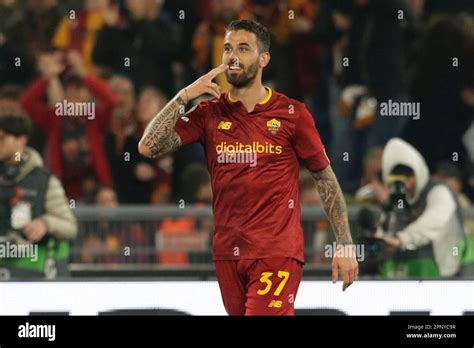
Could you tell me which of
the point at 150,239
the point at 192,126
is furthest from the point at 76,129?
the point at 192,126

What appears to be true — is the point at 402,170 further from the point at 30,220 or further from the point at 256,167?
the point at 256,167

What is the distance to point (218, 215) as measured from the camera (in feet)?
27.4

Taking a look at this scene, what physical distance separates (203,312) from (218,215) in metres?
2.02

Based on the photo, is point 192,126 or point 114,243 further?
point 114,243

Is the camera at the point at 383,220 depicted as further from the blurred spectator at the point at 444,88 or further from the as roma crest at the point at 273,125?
the as roma crest at the point at 273,125

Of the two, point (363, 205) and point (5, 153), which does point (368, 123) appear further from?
point (5, 153)

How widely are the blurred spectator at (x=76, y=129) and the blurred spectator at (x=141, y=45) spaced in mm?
347

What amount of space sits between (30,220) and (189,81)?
8.07ft

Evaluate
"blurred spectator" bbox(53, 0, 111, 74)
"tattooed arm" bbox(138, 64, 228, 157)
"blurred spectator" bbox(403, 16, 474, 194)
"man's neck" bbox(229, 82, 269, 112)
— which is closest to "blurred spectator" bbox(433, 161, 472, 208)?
"blurred spectator" bbox(403, 16, 474, 194)

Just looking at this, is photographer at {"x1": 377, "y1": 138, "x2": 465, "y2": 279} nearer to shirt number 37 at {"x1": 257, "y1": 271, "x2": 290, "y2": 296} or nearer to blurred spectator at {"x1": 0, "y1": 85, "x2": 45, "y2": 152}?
shirt number 37 at {"x1": 257, "y1": 271, "x2": 290, "y2": 296}

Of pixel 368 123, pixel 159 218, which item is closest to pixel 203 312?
pixel 159 218

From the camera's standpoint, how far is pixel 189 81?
1297 cm
